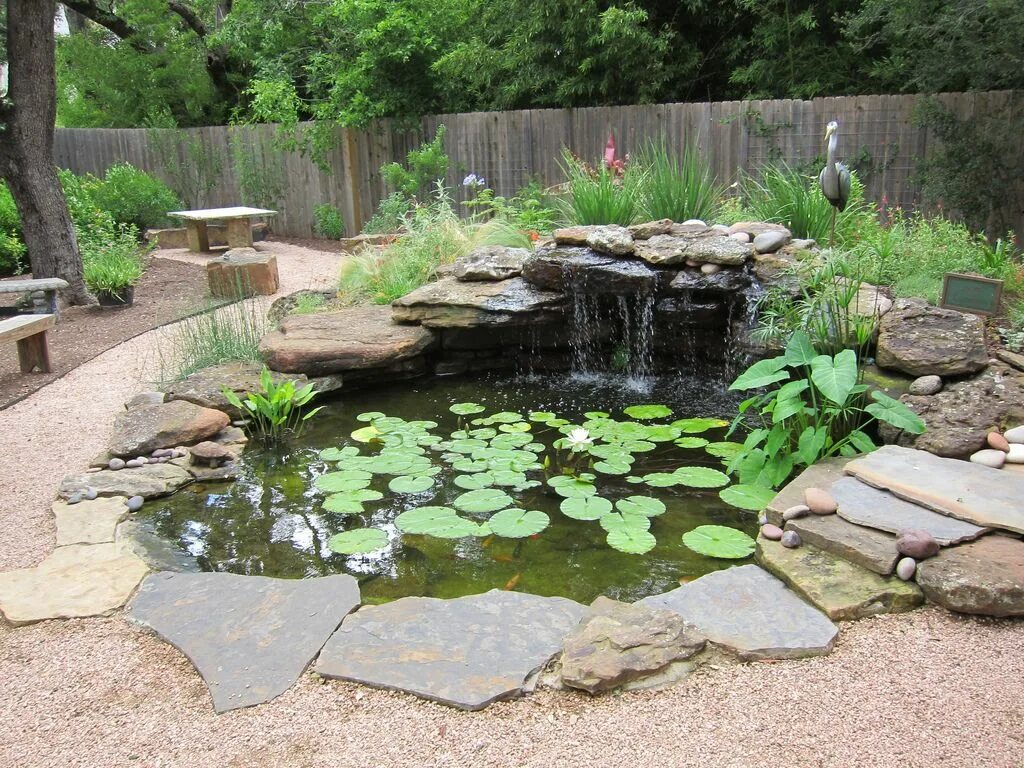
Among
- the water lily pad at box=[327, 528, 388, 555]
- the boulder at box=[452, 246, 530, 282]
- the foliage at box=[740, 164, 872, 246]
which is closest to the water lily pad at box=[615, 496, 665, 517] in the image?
the water lily pad at box=[327, 528, 388, 555]

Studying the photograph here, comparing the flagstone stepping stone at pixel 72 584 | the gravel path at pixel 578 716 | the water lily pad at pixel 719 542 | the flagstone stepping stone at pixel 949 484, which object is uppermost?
the flagstone stepping stone at pixel 949 484

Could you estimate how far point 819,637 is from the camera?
2529mm

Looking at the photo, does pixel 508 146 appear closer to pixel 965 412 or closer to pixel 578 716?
pixel 965 412

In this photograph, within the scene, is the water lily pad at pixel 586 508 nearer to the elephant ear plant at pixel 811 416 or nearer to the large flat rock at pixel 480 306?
the elephant ear plant at pixel 811 416

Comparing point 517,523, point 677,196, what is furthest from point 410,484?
point 677,196

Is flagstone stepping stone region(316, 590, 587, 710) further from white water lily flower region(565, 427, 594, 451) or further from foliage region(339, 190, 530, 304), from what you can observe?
foliage region(339, 190, 530, 304)

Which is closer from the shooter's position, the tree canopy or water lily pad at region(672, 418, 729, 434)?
water lily pad at region(672, 418, 729, 434)

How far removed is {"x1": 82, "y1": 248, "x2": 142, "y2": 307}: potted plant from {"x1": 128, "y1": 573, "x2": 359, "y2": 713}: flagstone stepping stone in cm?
538

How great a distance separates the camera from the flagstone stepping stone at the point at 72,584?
2840mm

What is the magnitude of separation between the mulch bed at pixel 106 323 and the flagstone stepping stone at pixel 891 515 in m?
4.95

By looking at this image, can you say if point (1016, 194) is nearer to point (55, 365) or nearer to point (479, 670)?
point (479, 670)

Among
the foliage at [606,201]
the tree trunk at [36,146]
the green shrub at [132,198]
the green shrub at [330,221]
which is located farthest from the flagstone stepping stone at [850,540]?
the green shrub at [132,198]

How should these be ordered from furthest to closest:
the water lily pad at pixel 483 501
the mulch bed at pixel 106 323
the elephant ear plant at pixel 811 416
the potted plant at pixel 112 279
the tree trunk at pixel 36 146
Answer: the potted plant at pixel 112 279
the tree trunk at pixel 36 146
the mulch bed at pixel 106 323
the water lily pad at pixel 483 501
the elephant ear plant at pixel 811 416

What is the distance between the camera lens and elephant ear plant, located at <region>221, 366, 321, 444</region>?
474 cm
